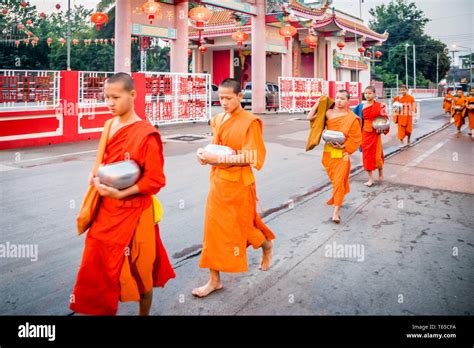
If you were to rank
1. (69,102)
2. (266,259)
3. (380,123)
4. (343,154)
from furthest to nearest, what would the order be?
(69,102) < (380,123) < (343,154) < (266,259)

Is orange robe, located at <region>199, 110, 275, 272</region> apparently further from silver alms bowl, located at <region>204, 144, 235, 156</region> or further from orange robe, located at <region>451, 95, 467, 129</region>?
orange robe, located at <region>451, 95, 467, 129</region>

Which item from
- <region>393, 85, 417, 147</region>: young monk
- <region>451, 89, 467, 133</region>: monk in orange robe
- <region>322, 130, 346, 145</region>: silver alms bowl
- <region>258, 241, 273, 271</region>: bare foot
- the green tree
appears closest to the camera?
<region>258, 241, 273, 271</region>: bare foot

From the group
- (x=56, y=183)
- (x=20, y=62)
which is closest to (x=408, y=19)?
(x=20, y=62)

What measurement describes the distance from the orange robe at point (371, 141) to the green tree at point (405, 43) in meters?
48.6

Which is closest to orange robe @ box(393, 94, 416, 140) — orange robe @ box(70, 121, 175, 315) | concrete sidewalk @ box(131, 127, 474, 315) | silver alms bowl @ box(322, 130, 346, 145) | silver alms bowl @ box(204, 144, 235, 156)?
concrete sidewalk @ box(131, 127, 474, 315)

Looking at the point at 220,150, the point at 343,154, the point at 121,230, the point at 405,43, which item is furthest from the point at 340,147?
the point at 405,43

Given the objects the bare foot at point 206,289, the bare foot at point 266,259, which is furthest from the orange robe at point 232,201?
the bare foot at point 266,259

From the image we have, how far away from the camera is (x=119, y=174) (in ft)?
8.80

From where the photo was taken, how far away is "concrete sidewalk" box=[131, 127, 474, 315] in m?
3.44

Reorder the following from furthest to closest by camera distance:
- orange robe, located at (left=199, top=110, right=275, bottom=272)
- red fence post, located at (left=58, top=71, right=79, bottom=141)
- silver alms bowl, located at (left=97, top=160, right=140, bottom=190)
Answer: red fence post, located at (left=58, top=71, right=79, bottom=141), orange robe, located at (left=199, top=110, right=275, bottom=272), silver alms bowl, located at (left=97, top=160, right=140, bottom=190)

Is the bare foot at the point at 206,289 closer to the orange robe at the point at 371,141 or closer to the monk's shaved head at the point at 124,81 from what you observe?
the monk's shaved head at the point at 124,81

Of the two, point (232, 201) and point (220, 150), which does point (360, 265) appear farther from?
point (220, 150)

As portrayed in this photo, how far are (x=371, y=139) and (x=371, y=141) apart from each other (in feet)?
0.13
